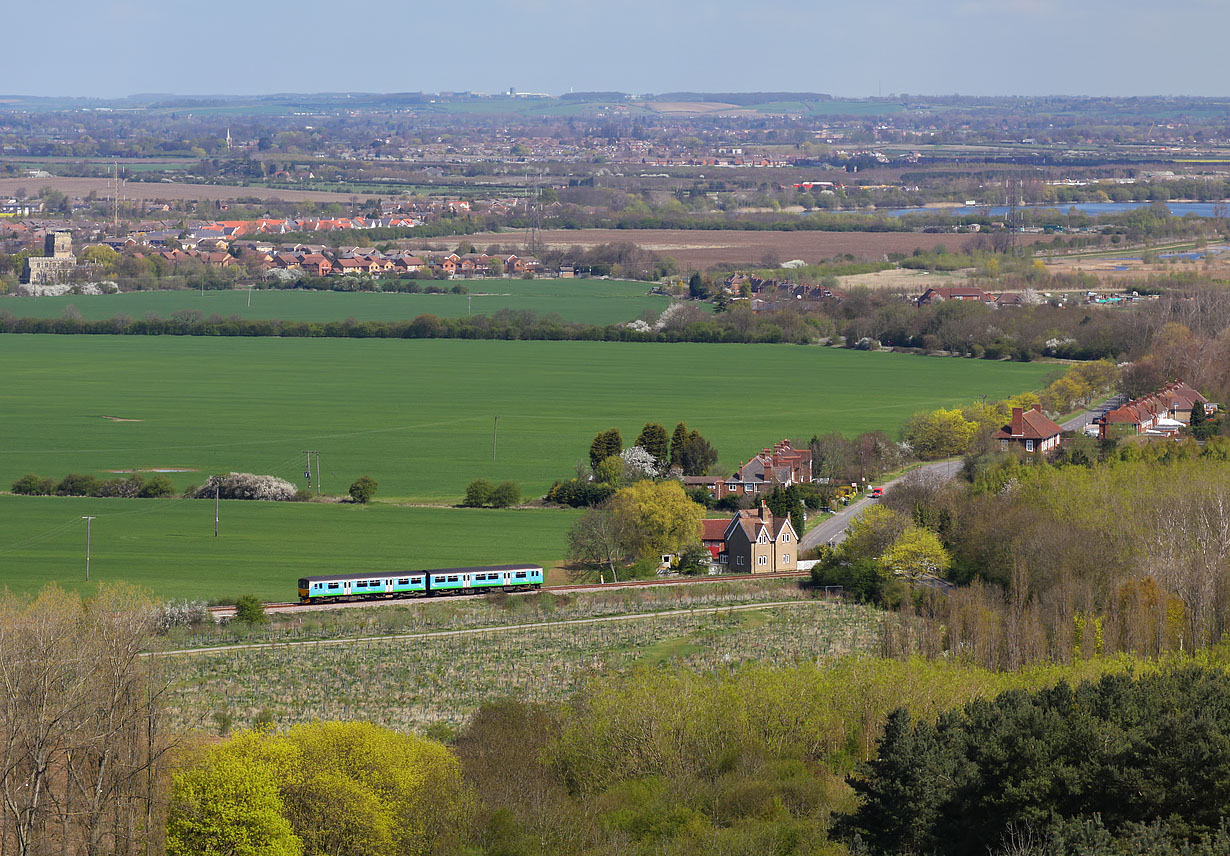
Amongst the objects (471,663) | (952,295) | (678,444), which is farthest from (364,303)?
(471,663)

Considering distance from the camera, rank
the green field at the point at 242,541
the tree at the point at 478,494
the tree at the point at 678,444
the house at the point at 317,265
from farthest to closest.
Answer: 1. the house at the point at 317,265
2. the tree at the point at 678,444
3. the tree at the point at 478,494
4. the green field at the point at 242,541

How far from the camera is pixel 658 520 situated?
44719 millimetres

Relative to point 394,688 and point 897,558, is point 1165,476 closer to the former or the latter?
point 897,558

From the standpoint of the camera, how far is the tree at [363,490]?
48656 mm

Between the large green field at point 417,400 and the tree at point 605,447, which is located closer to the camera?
the tree at point 605,447

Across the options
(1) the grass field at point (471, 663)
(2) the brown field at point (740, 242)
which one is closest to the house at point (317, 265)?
(2) the brown field at point (740, 242)

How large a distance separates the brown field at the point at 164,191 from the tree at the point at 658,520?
12248 centimetres

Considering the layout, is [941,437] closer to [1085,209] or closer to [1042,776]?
[1042,776]

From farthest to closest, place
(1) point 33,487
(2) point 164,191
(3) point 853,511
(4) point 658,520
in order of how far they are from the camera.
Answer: (2) point 164,191
(3) point 853,511
(1) point 33,487
(4) point 658,520

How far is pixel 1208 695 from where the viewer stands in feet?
72.6

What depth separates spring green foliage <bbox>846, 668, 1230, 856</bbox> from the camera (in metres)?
19.9

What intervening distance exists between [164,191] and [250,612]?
14595 cm

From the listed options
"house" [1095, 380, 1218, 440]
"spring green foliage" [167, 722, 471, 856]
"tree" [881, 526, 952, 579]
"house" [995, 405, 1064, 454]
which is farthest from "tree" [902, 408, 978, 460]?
"spring green foliage" [167, 722, 471, 856]

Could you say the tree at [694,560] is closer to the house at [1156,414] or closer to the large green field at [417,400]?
the large green field at [417,400]
